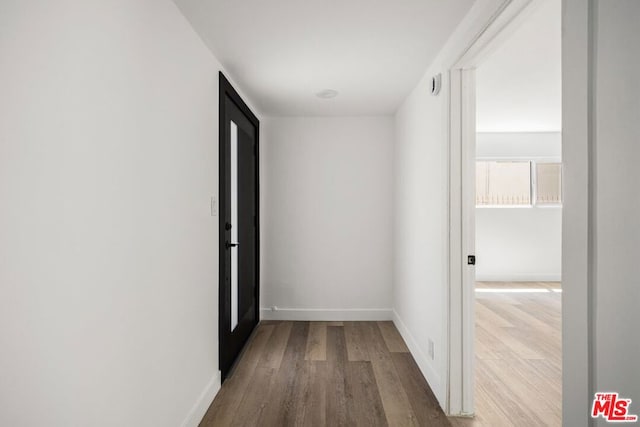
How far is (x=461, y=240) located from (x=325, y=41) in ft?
5.07

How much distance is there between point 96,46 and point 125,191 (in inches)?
20.3

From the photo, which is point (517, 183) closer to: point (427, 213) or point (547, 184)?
point (547, 184)

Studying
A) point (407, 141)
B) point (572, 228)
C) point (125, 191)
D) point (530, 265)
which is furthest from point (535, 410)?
point (530, 265)

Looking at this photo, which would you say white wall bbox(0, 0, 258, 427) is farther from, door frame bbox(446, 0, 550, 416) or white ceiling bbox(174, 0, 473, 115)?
door frame bbox(446, 0, 550, 416)

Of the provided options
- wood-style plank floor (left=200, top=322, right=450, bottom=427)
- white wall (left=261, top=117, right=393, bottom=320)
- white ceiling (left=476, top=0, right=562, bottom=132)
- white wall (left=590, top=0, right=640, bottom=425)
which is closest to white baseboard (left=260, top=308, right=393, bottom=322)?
white wall (left=261, top=117, right=393, bottom=320)

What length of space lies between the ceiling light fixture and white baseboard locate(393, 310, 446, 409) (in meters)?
2.35

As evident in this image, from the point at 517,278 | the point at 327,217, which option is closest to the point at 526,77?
the point at 327,217

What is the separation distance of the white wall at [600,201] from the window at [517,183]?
5.65 metres

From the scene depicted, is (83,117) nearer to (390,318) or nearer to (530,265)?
(390,318)

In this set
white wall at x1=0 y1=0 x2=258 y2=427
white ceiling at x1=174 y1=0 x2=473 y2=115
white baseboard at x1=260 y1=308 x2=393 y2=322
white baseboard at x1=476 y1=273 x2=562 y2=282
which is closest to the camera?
white wall at x1=0 y1=0 x2=258 y2=427

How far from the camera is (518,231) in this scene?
637 centimetres

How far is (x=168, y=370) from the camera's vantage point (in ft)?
5.86

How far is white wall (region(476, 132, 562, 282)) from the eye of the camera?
6.35 m

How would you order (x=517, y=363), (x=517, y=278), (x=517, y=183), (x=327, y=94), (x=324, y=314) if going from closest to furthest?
(x=517, y=363), (x=327, y=94), (x=324, y=314), (x=517, y=278), (x=517, y=183)
